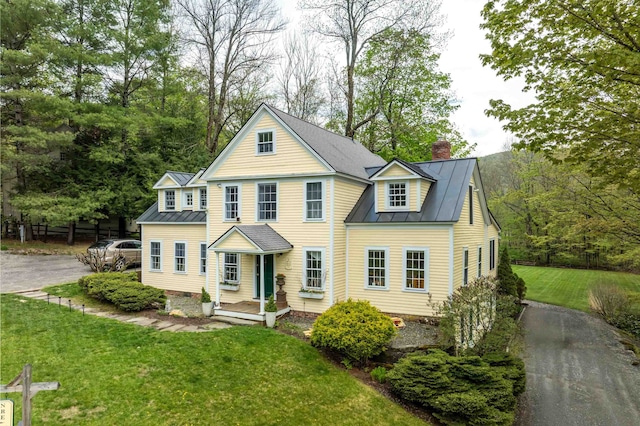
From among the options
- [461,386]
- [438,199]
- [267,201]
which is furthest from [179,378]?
[438,199]

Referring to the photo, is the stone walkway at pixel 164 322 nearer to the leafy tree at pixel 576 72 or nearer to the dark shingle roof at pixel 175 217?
the dark shingle roof at pixel 175 217

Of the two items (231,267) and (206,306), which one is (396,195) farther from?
(206,306)

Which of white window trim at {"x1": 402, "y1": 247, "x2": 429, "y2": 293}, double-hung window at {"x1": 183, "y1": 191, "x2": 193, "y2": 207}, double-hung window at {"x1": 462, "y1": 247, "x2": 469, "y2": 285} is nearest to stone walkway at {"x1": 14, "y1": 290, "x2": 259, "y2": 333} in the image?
white window trim at {"x1": 402, "y1": 247, "x2": 429, "y2": 293}

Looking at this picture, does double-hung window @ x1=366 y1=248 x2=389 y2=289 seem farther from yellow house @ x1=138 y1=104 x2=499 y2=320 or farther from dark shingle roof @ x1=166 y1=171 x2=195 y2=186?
dark shingle roof @ x1=166 y1=171 x2=195 y2=186

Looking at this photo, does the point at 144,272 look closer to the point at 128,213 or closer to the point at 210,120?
the point at 128,213

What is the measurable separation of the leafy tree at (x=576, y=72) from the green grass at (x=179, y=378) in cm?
690

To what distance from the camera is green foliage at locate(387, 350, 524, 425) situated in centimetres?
787

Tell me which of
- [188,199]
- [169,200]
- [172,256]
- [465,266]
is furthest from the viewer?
[169,200]

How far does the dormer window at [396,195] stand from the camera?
1444 cm

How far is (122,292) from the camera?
14305 mm

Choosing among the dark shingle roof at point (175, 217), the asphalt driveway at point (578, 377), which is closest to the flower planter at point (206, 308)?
the dark shingle roof at point (175, 217)

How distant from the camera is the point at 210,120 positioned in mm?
30094

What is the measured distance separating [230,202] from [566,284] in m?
27.7

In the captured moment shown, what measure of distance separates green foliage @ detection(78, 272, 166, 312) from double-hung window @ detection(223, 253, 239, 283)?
2688mm
